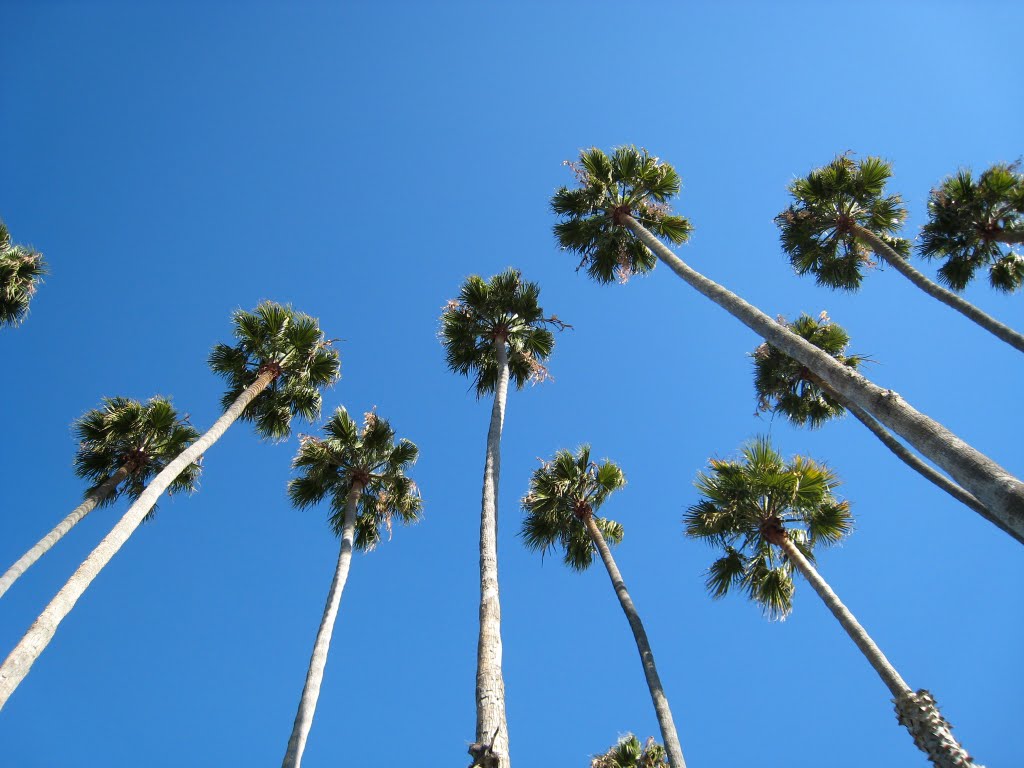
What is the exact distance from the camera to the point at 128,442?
1658 centimetres

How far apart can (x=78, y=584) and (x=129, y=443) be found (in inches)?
292

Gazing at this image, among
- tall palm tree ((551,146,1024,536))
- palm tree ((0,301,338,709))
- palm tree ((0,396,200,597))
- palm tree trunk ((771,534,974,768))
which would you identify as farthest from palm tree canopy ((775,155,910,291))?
palm tree ((0,396,200,597))

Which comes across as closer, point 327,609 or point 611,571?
point 327,609

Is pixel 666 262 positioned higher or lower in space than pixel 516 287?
lower

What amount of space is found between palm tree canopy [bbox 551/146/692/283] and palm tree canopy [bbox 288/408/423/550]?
758 centimetres

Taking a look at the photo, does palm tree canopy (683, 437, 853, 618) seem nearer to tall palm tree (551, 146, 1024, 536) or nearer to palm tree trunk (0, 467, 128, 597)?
tall palm tree (551, 146, 1024, 536)

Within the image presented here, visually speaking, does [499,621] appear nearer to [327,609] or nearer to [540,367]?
[327,609]

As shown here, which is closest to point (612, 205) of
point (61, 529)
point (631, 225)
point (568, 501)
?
point (631, 225)

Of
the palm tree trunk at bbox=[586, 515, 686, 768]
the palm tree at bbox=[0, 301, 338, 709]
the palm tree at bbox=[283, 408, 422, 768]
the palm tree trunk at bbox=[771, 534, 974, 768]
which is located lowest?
the palm tree trunk at bbox=[771, 534, 974, 768]

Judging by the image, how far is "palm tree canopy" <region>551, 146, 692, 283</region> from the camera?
639 inches

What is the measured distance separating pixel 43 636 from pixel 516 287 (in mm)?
12595

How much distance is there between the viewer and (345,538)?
15.2 metres

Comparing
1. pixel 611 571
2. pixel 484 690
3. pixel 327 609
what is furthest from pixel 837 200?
pixel 327 609

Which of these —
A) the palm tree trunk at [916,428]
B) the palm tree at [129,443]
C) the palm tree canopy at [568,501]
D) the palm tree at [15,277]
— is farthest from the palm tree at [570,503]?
the palm tree at [15,277]
